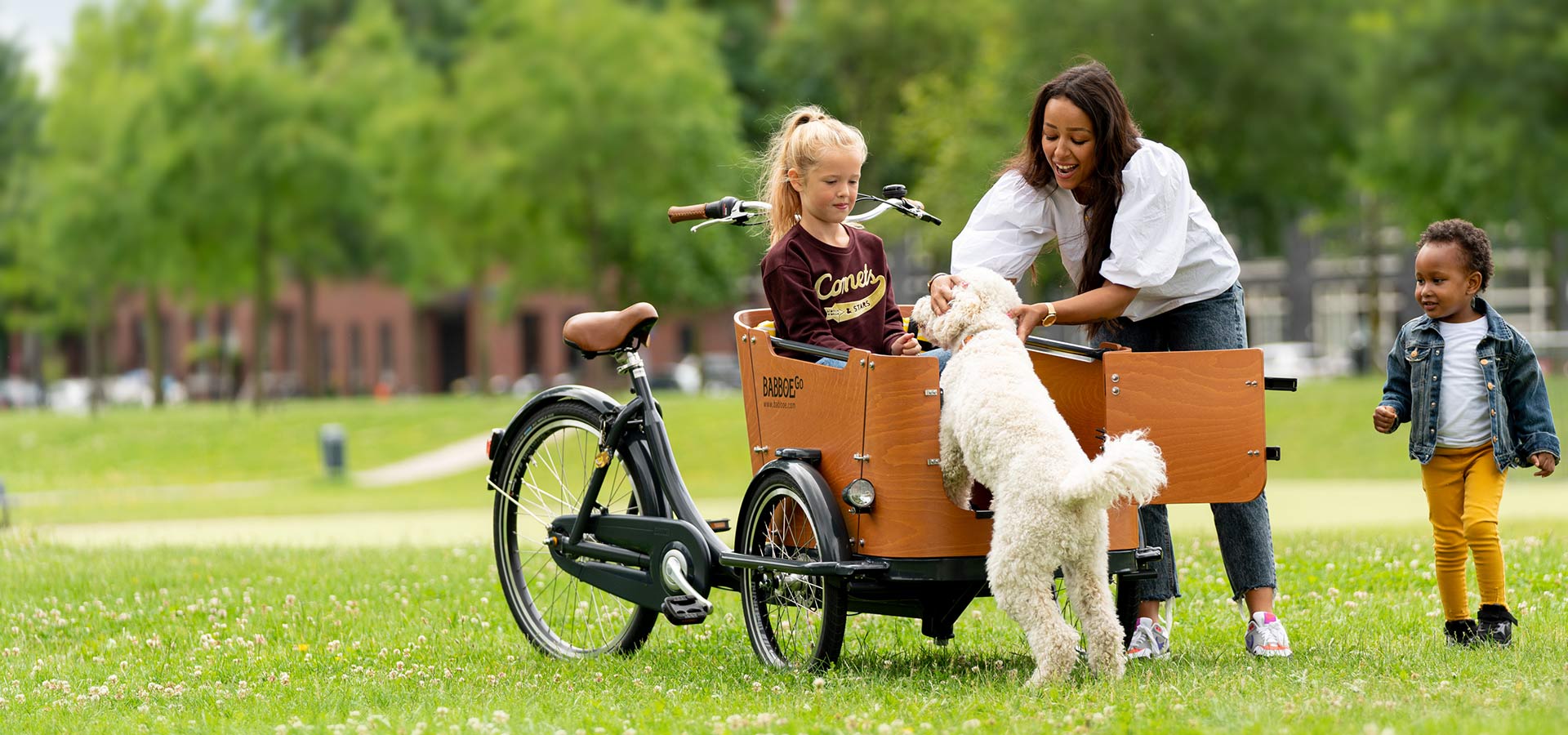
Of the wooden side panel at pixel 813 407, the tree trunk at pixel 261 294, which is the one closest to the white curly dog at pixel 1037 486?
the wooden side panel at pixel 813 407

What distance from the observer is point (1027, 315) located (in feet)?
15.8

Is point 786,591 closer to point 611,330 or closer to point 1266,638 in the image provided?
point 611,330

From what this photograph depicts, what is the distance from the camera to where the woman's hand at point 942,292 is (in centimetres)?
487

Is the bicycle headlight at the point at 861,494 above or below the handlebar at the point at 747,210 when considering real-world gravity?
below

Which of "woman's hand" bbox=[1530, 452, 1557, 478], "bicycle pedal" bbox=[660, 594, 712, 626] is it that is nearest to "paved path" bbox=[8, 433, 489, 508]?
"bicycle pedal" bbox=[660, 594, 712, 626]

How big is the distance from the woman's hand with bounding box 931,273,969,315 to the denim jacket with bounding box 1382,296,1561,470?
147 cm

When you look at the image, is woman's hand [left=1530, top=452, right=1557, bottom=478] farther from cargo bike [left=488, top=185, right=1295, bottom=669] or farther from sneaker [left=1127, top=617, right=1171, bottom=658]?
sneaker [left=1127, top=617, right=1171, bottom=658]

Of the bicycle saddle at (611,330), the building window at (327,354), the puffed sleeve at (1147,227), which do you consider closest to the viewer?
the puffed sleeve at (1147,227)

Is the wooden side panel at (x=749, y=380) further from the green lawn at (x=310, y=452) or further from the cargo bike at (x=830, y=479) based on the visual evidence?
the green lawn at (x=310, y=452)

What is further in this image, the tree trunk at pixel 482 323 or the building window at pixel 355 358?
the building window at pixel 355 358

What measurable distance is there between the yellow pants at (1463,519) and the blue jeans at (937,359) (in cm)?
160

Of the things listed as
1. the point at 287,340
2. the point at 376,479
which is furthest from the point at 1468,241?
the point at 287,340

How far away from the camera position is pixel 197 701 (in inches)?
202

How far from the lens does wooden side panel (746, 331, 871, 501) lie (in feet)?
16.0
